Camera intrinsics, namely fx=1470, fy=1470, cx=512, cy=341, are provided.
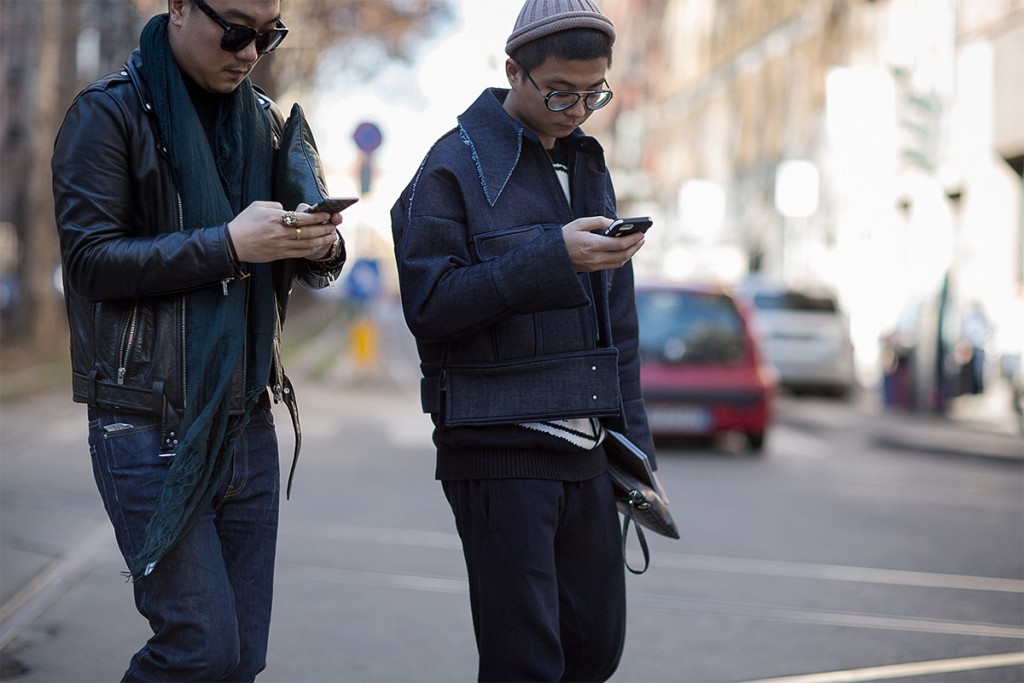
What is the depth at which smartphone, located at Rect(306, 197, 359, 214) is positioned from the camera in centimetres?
299

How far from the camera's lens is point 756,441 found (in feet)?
42.7

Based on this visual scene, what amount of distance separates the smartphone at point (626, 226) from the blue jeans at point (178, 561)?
0.94 m

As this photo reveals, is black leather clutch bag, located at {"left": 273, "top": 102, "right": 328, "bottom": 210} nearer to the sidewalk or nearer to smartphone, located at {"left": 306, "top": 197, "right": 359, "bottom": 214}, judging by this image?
smartphone, located at {"left": 306, "top": 197, "right": 359, "bottom": 214}

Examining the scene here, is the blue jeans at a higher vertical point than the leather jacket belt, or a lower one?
lower

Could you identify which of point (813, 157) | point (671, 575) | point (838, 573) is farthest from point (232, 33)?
point (813, 157)

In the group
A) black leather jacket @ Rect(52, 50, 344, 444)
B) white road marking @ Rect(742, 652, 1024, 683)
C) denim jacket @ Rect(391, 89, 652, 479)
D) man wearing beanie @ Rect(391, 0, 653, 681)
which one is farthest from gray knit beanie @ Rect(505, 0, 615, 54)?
white road marking @ Rect(742, 652, 1024, 683)

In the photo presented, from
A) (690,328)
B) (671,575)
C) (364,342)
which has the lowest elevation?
(364,342)

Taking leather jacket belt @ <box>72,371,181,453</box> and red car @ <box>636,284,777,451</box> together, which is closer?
leather jacket belt @ <box>72,371,181,453</box>

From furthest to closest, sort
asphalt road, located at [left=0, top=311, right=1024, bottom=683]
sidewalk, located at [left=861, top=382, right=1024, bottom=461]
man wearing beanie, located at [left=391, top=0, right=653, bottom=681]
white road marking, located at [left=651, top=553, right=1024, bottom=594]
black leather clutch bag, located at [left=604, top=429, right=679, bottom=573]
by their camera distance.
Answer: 1. sidewalk, located at [left=861, top=382, right=1024, bottom=461]
2. white road marking, located at [left=651, top=553, right=1024, bottom=594]
3. asphalt road, located at [left=0, top=311, right=1024, bottom=683]
4. black leather clutch bag, located at [left=604, top=429, right=679, bottom=573]
5. man wearing beanie, located at [left=391, top=0, right=653, bottom=681]

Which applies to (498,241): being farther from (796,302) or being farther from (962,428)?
(796,302)

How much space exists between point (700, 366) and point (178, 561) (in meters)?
10.2

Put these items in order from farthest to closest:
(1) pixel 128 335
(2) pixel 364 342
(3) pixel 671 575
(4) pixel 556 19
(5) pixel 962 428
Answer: (2) pixel 364 342, (5) pixel 962 428, (3) pixel 671 575, (4) pixel 556 19, (1) pixel 128 335

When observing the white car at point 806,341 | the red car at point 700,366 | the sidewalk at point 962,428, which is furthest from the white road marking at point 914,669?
the white car at point 806,341

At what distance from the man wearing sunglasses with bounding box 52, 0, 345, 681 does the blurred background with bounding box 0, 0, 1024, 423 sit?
2.57ft
